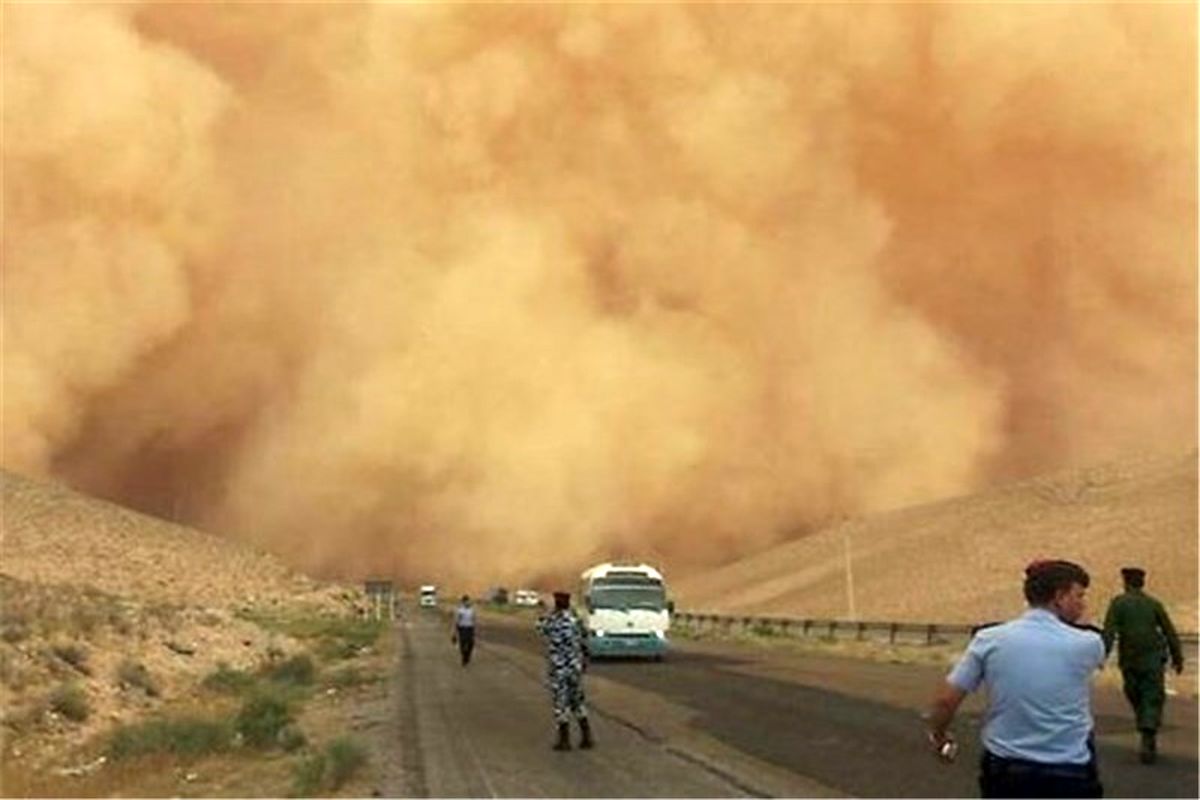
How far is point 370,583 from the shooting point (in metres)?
84.9

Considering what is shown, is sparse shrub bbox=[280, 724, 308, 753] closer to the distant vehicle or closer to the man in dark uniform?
the man in dark uniform

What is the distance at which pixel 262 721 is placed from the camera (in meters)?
18.1

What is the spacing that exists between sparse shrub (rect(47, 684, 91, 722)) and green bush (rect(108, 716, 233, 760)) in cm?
303

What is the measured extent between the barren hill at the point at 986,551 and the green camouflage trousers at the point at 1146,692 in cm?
4283

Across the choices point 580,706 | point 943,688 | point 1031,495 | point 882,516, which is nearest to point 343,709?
point 580,706

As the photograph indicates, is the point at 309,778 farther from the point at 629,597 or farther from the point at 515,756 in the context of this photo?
the point at 629,597

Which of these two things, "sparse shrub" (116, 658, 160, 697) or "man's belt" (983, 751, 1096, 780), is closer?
"man's belt" (983, 751, 1096, 780)

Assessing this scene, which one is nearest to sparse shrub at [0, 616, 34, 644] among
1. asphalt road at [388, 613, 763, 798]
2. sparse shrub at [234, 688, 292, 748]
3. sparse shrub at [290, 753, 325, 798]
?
asphalt road at [388, 613, 763, 798]

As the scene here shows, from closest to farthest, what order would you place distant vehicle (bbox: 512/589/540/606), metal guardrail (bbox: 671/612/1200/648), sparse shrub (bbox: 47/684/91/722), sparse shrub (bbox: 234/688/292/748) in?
1. sparse shrub (bbox: 234/688/292/748)
2. sparse shrub (bbox: 47/684/91/722)
3. metal guardrail (bbox: 671/612/1200/648)
4. distant vehicle (bbox: 512/589/540/606)

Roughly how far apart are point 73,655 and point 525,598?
281ft

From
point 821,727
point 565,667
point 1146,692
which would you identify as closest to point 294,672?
point 821,727

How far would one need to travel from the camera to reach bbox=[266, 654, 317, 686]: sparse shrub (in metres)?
28.3

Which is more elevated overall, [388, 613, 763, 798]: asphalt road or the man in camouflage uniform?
the man in camouflage uniform

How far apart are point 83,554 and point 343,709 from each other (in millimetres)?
59295
